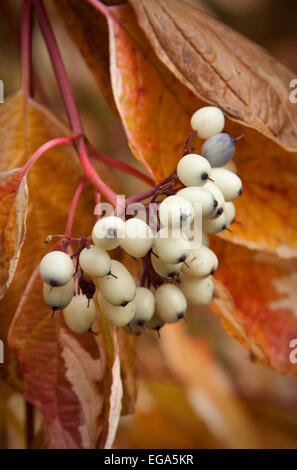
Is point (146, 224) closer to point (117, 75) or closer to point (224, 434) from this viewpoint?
point (117, 75)

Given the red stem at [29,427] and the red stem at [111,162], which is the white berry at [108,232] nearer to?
the red stem at [111,162]

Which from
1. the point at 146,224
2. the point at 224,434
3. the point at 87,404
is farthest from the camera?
the point at 224,434

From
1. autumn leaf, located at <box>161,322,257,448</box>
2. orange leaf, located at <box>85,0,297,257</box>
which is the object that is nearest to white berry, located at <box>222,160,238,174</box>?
orange leaf, located at <box>85,0,297,257</box>

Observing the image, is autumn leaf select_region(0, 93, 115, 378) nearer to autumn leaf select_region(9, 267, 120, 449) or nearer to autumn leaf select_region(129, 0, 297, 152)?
autumn leaf select_region(9, 267, 120, 449)

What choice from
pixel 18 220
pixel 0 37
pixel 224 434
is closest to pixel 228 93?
pixel 18 220

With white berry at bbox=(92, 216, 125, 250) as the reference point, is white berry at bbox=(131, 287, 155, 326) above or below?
below

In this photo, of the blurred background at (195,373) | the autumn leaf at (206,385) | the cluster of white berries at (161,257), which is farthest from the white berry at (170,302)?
the autumn leaf at (206,385)
